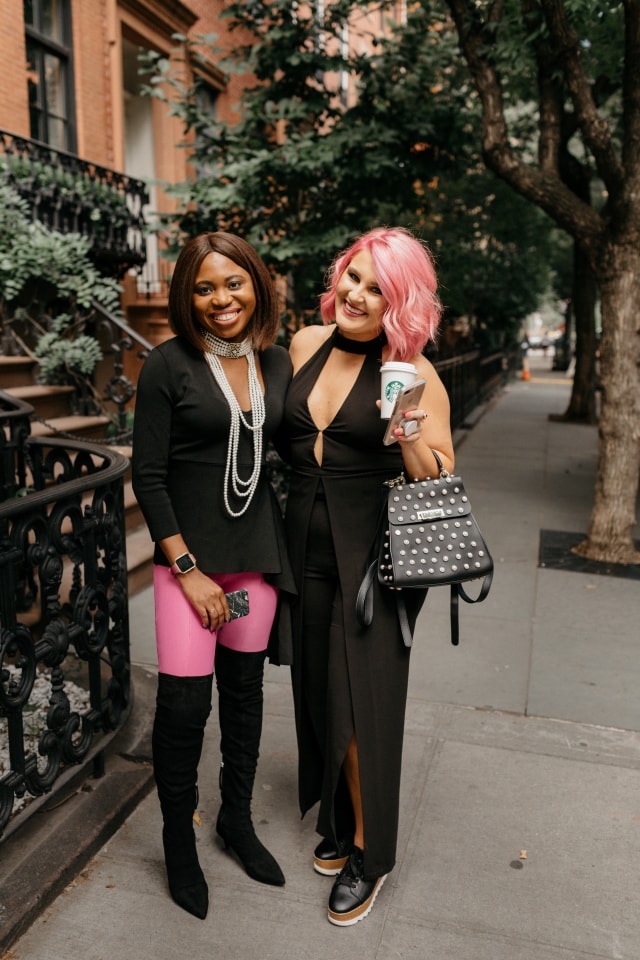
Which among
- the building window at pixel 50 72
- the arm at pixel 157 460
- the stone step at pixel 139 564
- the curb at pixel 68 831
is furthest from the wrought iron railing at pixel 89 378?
the arm at pixel 157 460

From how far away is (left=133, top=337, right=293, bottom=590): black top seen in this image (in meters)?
2.38

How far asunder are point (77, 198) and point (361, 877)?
732cm

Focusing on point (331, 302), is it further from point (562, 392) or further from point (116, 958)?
point (562, 392)

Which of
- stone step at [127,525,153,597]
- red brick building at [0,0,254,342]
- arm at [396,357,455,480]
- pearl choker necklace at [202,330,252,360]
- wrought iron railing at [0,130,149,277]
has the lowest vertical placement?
stone step at [127,525,153,597]

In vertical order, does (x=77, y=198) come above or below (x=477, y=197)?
below

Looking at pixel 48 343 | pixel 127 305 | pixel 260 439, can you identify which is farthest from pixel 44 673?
pixel 127 305

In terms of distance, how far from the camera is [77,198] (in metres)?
8.29

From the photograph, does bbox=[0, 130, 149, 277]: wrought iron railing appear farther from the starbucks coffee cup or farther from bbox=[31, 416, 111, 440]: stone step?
the starbucks coffee cup

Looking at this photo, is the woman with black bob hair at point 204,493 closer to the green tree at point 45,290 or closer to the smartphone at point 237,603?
the smartphone at point 237,603

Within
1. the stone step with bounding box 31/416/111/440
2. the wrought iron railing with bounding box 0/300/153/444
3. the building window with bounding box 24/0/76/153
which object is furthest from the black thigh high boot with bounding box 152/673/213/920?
the building window with bounding box 24/0/76/153

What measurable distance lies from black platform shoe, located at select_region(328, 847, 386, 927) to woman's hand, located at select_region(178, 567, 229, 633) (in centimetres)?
92

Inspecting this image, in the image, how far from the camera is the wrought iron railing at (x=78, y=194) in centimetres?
755

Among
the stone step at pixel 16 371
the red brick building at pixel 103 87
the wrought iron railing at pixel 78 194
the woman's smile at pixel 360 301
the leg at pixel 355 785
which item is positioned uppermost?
the red brick building at pixel 103 87

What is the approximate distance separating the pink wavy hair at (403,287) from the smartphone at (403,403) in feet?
0.96
